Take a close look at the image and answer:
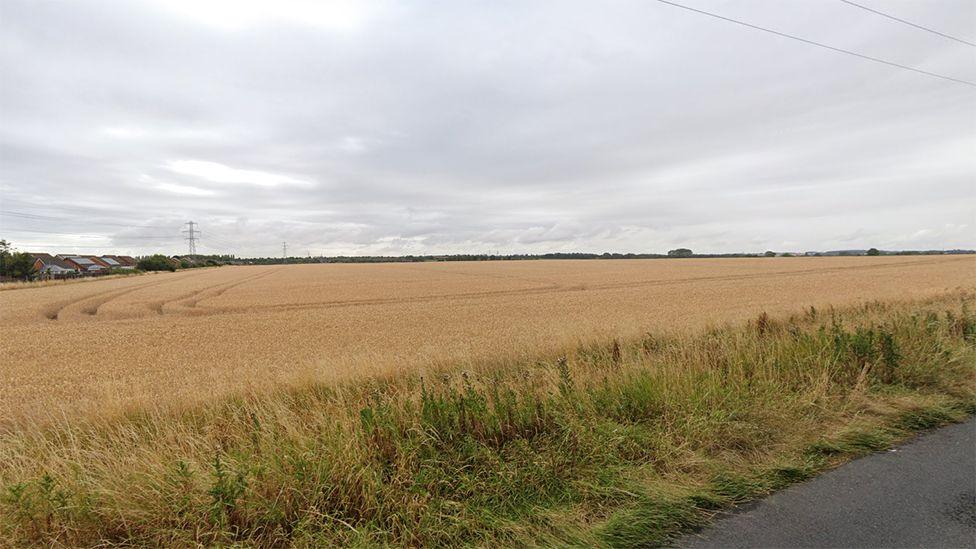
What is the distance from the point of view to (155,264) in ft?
353

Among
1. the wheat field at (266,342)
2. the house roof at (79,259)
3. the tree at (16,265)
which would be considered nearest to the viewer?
the wheat field at (266,342)

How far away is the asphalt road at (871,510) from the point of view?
258 centimetres

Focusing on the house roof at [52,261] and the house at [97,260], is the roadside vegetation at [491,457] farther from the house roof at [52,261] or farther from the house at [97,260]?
the house at [97,260]

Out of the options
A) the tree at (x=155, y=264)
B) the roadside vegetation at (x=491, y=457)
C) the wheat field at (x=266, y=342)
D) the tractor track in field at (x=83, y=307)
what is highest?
the tree at (x=155, y=264)

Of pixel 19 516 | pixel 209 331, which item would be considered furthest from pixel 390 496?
pixel 209 331

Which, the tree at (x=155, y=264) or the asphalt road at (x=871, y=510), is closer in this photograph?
the asphalt road at (x=871, y=510)

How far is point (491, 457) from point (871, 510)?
2.75 metres

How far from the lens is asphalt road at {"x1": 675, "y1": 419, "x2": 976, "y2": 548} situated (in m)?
2.58

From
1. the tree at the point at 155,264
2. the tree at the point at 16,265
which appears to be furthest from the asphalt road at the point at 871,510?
the tree at the point at 155,264

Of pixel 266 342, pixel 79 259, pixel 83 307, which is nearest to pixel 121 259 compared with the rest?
pixel 79 259

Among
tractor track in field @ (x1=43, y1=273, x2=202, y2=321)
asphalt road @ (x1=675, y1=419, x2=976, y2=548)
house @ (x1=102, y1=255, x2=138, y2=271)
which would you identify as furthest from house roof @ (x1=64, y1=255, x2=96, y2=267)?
asphalt road @ (x1=675, y1=419, x2=976, y2=548)

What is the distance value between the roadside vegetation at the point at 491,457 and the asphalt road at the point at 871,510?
0.55 feet

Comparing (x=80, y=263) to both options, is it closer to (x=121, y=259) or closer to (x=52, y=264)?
(x=52, y=264)

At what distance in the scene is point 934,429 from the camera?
13.4 feet
